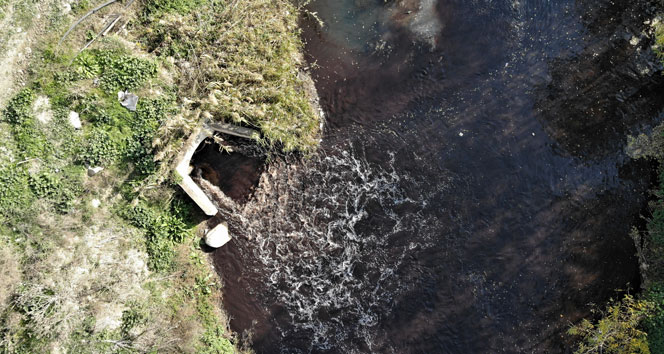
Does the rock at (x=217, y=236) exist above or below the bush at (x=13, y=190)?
below

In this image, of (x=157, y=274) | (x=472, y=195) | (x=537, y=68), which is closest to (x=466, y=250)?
(x=472, y=195)

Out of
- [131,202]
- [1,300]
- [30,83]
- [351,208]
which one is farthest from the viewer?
[351,208]

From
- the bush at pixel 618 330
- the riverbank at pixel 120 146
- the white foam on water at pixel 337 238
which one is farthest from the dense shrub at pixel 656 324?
the riverbank at pixel 120 146

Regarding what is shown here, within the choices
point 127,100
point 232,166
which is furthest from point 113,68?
point 232,166

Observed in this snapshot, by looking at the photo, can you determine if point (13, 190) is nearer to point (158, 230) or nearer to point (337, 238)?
point (158, 230)

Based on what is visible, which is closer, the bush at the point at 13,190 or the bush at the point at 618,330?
the bush at the point at 13,190

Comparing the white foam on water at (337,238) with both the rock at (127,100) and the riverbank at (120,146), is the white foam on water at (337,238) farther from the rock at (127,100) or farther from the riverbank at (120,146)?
the rock at (127,100)

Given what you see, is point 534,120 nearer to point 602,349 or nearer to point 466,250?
point 466,250
